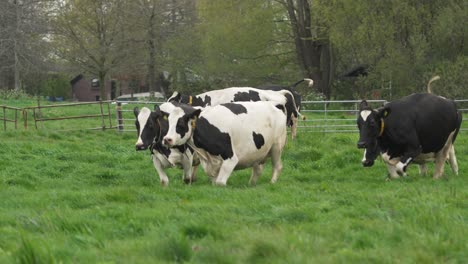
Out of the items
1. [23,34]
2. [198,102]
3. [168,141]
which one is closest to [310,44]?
[23,34]

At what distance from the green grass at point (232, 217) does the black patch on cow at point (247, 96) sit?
3.39 meters

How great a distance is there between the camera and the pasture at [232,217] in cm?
579

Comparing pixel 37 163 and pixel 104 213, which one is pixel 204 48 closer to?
pixel 37 163

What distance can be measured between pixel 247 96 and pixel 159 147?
6094 mm

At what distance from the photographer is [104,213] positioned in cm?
822

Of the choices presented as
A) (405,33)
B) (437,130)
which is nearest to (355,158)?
(437,130)

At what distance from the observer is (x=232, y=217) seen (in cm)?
793

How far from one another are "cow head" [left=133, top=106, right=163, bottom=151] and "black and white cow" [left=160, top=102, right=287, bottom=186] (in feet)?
0.70

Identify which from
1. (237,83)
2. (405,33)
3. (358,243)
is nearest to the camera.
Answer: (358,243)

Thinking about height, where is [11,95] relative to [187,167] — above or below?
above

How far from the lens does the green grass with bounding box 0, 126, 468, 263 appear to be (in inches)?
228

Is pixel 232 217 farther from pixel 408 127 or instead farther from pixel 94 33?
pixel 94 33

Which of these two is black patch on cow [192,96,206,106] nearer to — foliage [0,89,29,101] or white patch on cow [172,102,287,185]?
white patch on cow [172,102,287,185]

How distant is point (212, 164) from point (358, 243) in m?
5.65
